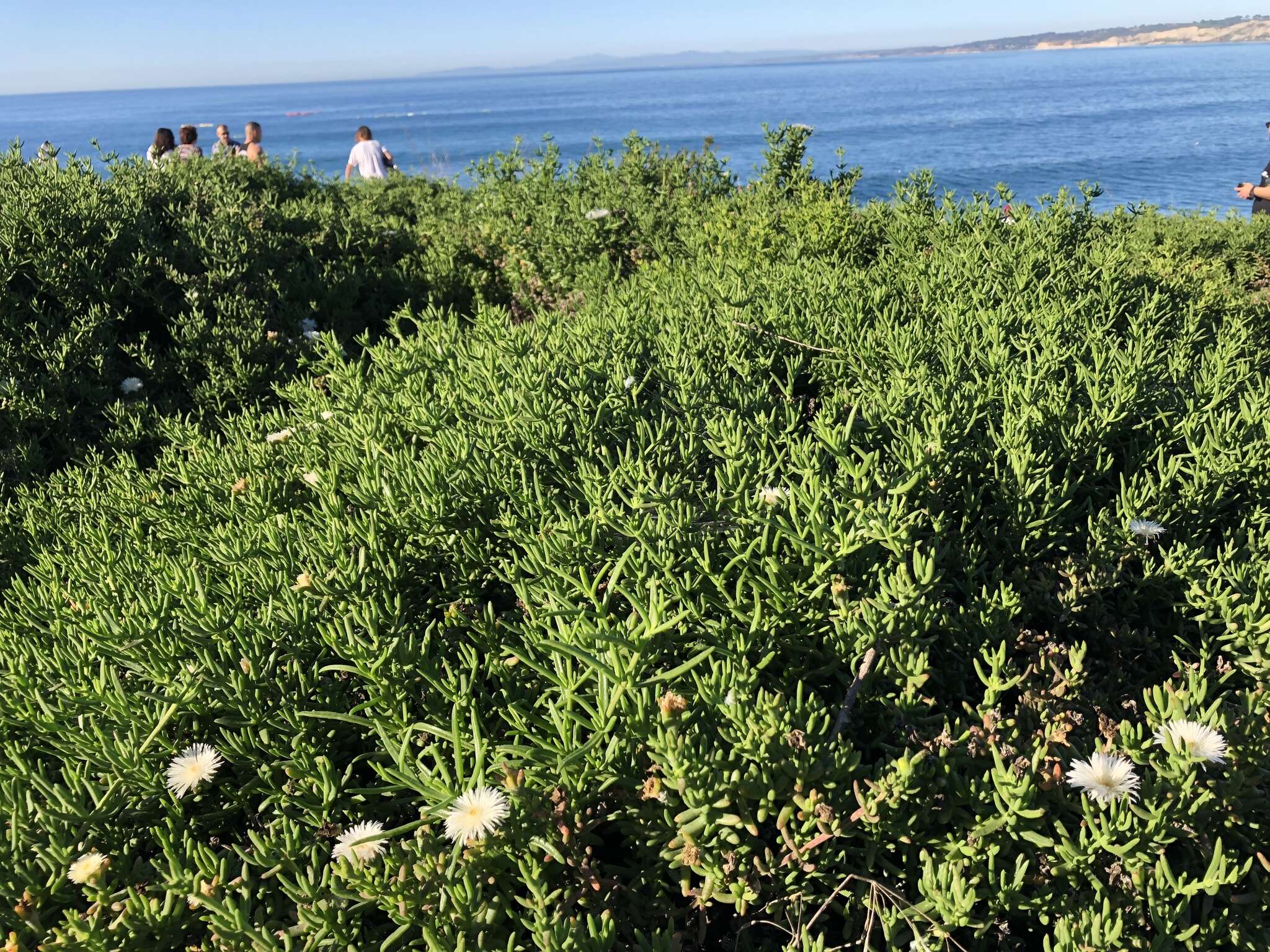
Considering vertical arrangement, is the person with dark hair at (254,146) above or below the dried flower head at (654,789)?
above

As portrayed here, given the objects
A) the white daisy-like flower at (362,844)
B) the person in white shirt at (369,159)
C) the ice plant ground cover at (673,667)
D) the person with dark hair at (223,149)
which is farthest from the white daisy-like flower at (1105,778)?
the person in white shirt at (369,159)

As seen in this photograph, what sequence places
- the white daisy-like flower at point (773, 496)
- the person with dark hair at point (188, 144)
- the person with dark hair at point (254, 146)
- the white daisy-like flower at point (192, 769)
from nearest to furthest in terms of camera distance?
1. the white daisy-like flower at point (192, 769)
2. the white daisy-like flower at point (773, 496)
3. the person with dark hair at point (188, 144)
4. the person with dark hair at point (254, 146)

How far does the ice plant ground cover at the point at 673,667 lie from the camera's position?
132 cm

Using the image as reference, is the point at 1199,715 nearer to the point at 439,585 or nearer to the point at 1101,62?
the point at 439,585

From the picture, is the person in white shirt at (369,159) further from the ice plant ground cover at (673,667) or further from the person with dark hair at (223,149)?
the ice plant ground cover at (673,667)

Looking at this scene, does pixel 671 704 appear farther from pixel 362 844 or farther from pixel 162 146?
pixel 162 146

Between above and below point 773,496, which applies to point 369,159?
above

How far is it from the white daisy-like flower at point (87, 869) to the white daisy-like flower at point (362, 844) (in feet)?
1.11

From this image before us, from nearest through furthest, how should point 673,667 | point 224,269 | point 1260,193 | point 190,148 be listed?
point 673,667 < point 224,269 < point 1260,193 < point 190,148

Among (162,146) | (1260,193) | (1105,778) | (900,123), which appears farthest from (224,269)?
(900,123)

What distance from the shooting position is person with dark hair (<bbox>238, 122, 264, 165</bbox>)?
891cm

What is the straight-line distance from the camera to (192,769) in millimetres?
1492

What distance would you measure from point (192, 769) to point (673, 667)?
33.8 inches

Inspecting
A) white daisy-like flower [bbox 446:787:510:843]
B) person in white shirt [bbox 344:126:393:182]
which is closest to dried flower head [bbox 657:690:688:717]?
white daisy-like flower [bbox 446:787:510:843]
